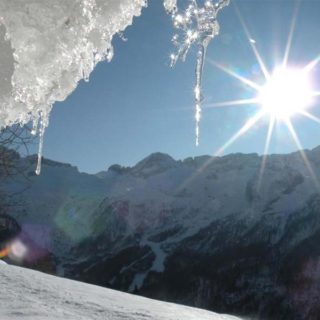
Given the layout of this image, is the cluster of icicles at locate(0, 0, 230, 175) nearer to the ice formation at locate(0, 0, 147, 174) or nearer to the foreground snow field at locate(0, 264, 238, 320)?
the ice formation at locate(0, 0, 147, 174)

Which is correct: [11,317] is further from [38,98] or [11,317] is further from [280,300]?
[280,300]

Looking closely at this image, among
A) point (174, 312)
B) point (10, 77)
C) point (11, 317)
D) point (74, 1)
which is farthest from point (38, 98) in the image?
point (174, 312)

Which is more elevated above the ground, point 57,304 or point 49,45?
point 49,45

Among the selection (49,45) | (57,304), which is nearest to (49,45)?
(49,45)

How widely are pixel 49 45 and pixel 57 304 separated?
9.63ft

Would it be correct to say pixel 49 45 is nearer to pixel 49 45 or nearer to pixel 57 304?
pixel 49 45

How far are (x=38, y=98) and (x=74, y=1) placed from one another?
63 centimetres

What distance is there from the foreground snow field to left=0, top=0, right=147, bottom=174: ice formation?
192 cm

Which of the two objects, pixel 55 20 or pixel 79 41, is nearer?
pixel 55 20

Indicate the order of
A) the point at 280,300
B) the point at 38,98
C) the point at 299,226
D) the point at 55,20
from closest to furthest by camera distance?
the point at 55,20 → the point at 38,98 → the point at 280,300 → the point at 299,226

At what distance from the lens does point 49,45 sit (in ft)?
7.98

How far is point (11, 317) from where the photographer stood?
377 cm

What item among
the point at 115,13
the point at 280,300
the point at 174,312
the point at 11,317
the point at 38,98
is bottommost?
the point at 11,317

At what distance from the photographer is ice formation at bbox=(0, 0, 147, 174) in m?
2.22
